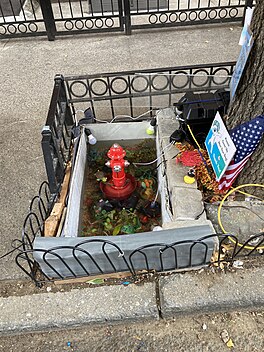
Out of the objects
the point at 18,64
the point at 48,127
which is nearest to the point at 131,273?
the point at 48,127

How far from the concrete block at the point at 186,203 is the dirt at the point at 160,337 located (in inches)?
25.8

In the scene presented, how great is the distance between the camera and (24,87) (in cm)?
482

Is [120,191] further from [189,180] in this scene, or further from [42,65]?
[42,65]

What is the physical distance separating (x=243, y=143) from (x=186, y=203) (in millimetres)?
564

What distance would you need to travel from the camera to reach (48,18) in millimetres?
5797

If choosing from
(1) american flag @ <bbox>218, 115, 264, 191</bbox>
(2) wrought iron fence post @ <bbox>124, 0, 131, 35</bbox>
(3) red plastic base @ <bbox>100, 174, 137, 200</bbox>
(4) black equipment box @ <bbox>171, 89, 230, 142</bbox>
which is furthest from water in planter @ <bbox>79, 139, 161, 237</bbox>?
A: (2) wrought iron fence post @ <bbox>124, 0, 131, 35</bbox>

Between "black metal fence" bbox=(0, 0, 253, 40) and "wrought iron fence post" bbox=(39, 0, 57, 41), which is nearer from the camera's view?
"wrought iron fence post" bbox=(39, 0, 57, 41)

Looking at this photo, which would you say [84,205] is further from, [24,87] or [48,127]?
[24,87]

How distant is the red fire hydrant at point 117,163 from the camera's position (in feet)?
9.48

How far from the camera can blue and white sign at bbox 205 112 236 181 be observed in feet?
7.73

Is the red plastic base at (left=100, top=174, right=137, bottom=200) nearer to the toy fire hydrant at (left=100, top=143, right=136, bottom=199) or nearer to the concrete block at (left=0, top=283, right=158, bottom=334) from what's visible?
the toy fire hydrant at (left=100, top=143, right=136, bottom=199)

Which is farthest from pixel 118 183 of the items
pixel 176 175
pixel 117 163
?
pixel 176 175

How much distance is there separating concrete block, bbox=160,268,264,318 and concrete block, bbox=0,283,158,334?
11 centimetres

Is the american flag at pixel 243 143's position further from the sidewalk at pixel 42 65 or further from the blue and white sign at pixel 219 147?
the sidewalk at pixel 42 65
